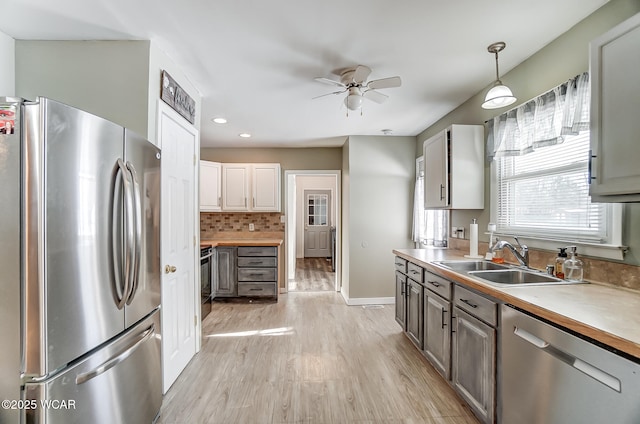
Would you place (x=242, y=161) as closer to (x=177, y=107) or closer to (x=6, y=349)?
(x=177, y=107)

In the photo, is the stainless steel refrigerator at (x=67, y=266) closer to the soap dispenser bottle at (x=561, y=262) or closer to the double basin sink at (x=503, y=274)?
the double basin sink at (x=503, y=274)

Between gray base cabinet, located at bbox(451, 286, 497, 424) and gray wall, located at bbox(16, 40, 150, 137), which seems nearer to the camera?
gray base cabinet, located at bbox(451, 286, 497, 424)

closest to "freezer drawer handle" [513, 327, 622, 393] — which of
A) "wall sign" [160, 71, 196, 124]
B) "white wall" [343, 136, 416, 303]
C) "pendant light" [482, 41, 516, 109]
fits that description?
"pendant light" [482, 41, 516, 109]

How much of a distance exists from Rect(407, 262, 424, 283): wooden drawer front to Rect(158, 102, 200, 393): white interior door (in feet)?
6.85

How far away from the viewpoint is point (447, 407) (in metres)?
1.96

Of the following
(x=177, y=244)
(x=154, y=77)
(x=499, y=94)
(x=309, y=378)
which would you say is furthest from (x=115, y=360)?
(x=499, y=94)

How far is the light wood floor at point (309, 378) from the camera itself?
75.0 inches

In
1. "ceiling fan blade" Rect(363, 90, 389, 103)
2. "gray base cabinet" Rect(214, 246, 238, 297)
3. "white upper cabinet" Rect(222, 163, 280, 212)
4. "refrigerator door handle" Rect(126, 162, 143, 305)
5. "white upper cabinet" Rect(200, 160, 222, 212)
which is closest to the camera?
"refrigerator door handle" Rect(126, 162, 143, 305)

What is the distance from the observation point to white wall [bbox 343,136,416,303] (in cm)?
420

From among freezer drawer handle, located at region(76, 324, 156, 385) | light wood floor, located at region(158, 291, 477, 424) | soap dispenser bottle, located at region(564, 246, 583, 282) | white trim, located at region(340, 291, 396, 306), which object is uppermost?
soap dispenser bottle, located at region(564, 246, 583, 282)

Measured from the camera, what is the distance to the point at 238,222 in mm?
4973

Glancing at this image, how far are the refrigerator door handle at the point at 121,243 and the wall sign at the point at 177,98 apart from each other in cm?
93

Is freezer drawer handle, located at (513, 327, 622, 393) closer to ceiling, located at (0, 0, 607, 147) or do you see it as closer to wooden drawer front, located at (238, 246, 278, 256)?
ceiling, located at (0, 0, 607, 147)

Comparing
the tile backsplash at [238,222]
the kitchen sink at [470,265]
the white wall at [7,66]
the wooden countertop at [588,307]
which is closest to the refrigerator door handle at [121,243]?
the white wall at [7,66]
